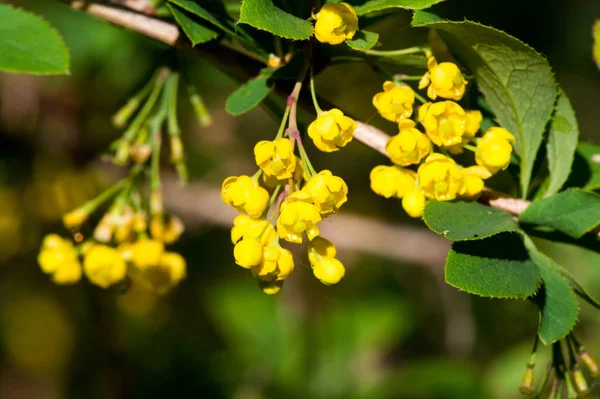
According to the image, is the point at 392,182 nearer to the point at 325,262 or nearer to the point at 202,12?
the point at 325,262

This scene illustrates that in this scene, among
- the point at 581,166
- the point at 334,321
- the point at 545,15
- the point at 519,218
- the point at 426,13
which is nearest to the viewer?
the point at 426,13

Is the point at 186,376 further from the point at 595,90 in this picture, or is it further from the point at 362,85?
the point at 595,90

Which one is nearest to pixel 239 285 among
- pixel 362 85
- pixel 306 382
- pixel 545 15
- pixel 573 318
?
pixel 306 382

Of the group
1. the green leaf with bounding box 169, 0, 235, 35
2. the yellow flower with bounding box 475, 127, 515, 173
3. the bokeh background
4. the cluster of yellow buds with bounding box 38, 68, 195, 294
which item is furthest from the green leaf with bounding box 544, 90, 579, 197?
the bokeh background

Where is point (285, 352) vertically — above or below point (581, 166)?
below

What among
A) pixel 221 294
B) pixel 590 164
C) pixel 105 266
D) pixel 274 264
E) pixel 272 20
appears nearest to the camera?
pixel 272 20

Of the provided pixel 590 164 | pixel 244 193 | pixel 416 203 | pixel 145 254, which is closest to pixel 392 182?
pixel 416 203
